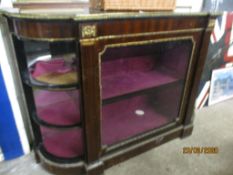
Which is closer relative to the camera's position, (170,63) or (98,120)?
(98,120)

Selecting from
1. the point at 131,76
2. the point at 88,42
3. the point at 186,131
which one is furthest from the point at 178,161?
the point at 88,42

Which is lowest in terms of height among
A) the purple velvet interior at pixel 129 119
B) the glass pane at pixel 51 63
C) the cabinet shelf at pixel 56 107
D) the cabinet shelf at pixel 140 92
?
the purple velvet interior at pixel 129 119

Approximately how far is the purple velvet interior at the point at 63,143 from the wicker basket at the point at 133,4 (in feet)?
2.50

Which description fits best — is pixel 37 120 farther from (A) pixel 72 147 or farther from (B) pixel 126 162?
(B) pixel 126 162

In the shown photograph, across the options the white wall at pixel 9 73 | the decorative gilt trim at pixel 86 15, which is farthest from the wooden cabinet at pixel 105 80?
the white wall at pixel 9 73

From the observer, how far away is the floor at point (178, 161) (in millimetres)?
1338

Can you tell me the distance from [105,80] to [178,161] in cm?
81

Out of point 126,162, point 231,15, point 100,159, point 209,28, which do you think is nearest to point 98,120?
point 100,159

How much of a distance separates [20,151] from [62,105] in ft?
1.70

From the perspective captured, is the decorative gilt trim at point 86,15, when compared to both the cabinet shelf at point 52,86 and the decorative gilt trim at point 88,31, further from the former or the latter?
the cabinet shelf at point 52,86

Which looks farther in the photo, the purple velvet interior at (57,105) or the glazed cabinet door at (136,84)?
the purple velvet interior at (57,105)

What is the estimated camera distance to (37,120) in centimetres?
118

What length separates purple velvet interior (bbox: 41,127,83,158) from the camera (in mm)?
1280

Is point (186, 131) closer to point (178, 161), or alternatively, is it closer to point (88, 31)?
point (178, 161)
